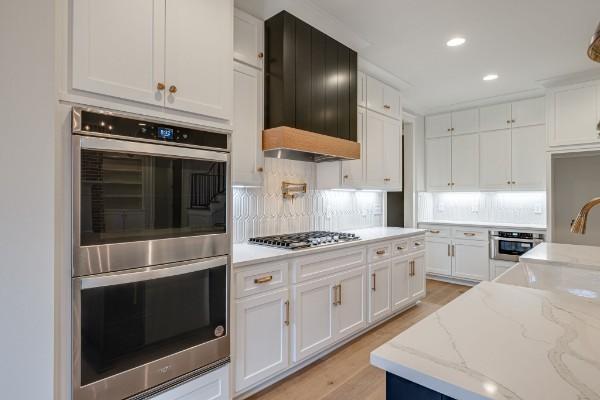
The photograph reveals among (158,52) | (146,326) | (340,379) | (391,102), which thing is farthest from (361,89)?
(146,326)

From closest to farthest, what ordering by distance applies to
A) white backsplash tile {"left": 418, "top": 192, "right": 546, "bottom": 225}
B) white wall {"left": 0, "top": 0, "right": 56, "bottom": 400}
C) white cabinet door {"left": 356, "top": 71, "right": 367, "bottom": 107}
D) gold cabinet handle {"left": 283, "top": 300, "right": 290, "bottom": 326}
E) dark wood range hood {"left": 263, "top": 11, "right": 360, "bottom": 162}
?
white wall {"left": 0, "top": 0, "right": 56, "bottom": 400}
gold cabinet handle {"left": 283, "top": 300, "right": 290, "bottom": 326}
dark wood range hood {"left": 263, "top": 11, "right": 360, "bottom": 162}
white cabinet door {"left": 356, "top": 71, "right": 367, "bottom": 107}
white backsplash tile {"left": 418, "top": 192, "right": 546, "bottom": 225}

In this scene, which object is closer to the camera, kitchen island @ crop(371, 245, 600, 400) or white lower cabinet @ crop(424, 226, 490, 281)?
kitchen island @ crop(371, 245, 600, 400)

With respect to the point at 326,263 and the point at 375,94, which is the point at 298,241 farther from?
the point at 375,94

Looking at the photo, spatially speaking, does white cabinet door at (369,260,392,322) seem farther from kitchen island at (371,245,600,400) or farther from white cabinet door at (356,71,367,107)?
kitchen island at (371,245,600,400)

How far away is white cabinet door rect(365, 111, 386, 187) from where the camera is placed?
3.42 metres

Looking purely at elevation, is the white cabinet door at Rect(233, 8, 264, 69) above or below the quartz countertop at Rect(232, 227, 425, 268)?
above

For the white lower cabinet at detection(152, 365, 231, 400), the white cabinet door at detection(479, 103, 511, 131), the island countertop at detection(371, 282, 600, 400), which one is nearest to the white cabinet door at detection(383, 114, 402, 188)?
the white cabinet door at detection(479, 103, 511, 131)

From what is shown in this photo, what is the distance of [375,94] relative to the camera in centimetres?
352

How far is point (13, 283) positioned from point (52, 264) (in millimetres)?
141

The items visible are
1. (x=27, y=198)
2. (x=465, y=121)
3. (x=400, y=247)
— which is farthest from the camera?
(x=465, y=121)

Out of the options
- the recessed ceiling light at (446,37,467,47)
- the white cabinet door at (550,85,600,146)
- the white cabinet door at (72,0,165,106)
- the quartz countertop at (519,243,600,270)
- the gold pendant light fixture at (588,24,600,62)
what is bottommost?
the quartz countertop at (519,243,600,270)

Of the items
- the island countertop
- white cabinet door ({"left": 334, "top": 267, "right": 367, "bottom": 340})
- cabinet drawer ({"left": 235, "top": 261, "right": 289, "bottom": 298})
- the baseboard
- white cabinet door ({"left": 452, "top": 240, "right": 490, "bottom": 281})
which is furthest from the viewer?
white cabinet door ({"left": 452, "top": 240, "right": 490, "bottom": 281})

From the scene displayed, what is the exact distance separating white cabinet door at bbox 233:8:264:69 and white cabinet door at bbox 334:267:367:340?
5.84 feet

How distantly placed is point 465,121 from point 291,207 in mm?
3353
